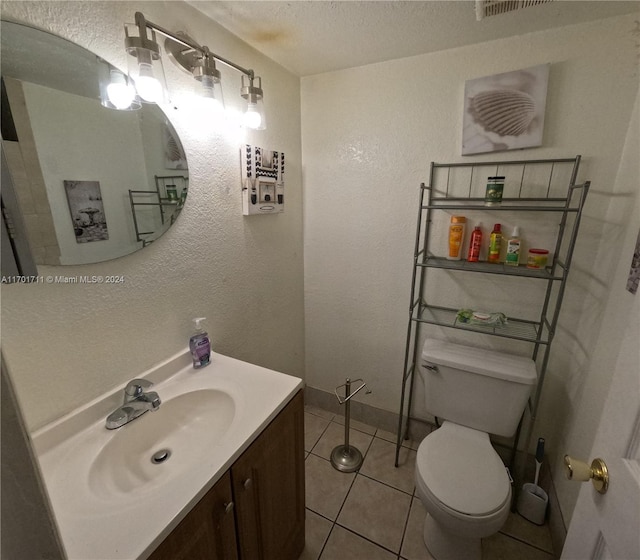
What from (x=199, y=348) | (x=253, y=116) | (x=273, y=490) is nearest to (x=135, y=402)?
(x=199, y=348)

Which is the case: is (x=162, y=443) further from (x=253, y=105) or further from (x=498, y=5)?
(x=498, y=5)

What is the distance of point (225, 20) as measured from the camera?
3.81 feet

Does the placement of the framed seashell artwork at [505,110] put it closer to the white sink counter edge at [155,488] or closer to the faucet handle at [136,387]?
the white sink counter edge at [155,488]

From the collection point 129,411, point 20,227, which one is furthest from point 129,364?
point 20,227

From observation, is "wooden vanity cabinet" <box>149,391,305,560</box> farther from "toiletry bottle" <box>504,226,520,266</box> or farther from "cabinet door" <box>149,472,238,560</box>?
→ "toiletry bottle" <box>504,226,520,266</box>

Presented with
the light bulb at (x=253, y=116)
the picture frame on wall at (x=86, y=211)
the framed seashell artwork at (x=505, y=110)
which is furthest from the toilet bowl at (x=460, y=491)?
the light bulb at (x=253, y=116)

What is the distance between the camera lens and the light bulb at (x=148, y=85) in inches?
33.7

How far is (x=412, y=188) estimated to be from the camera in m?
1.57

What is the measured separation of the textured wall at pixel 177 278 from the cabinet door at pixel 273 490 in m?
0.37

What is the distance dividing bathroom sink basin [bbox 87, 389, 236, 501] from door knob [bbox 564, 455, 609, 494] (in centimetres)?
83

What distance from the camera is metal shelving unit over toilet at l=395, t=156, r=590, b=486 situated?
49.9 inches

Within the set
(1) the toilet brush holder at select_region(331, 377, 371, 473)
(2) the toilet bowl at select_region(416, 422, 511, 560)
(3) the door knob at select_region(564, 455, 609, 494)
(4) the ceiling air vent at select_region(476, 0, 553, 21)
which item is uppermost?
(4) the ceiling air vent at select_region(476, 0, 553, 21)

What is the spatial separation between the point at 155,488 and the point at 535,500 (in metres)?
1.69

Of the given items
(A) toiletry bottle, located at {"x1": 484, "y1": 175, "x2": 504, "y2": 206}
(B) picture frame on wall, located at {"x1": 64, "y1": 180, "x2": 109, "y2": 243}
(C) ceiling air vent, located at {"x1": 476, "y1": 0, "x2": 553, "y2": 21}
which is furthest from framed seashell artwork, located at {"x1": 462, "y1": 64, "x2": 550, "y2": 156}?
(B) picture frame on wall, located at {"x1": 64, "y1": 180, "x2": 109, "y2": 243}
